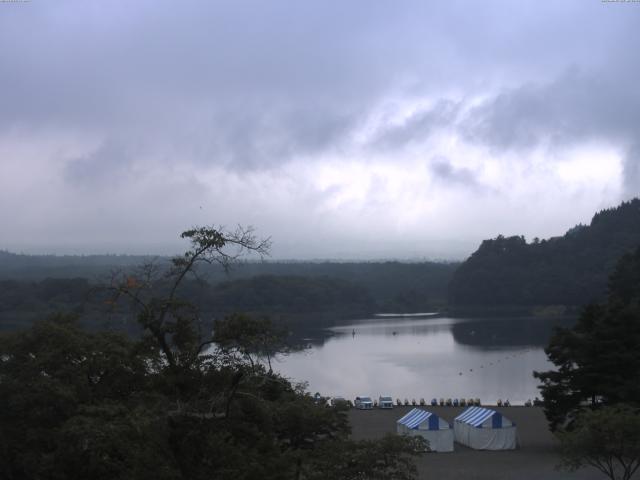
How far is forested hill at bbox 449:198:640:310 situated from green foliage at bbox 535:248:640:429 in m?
53.5

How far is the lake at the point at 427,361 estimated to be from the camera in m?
27.2

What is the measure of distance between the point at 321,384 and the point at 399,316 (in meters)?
40.8

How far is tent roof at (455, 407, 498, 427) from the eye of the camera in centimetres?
1486

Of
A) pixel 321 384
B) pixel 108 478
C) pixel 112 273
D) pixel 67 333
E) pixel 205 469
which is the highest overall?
pixel 112 273

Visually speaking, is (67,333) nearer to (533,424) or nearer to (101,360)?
(101,360)

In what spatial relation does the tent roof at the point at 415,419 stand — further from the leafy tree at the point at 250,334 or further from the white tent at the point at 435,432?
the leafy tree at the point at 250,334

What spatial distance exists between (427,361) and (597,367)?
21.4 m

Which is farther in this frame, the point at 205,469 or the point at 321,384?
the point at 321,384

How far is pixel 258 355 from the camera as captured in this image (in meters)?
5.88

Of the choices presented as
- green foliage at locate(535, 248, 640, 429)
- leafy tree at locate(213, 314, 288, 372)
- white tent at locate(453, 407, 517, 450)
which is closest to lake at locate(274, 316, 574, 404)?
white tent at locate(453, 407, 517, 450)

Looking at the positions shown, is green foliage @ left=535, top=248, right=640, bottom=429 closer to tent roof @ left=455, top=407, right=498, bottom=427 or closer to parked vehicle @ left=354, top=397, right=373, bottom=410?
tent roof @ left=455, top=407, right=498, bottom=427

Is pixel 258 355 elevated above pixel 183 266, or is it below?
below

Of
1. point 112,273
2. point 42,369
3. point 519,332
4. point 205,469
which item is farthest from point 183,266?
point 519,332

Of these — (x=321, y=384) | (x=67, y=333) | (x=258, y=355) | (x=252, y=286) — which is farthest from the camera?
(x=252, y=286)
